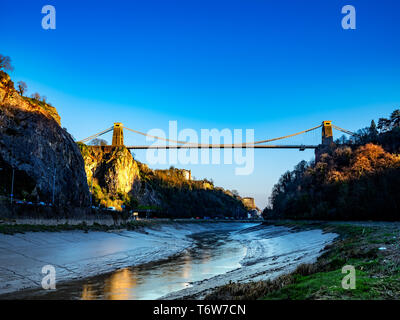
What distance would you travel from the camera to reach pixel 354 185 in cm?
5116

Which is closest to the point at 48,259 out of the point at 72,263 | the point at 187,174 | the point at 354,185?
the point at 72,263

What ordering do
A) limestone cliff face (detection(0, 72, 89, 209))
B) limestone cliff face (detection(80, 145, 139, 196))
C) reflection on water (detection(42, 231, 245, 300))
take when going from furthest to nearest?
limestone cliff face (detection(80, 145, 139, 196))
limestone cliff face (detection(0, 72, 89, 209))
reflection on water (detection(42, 231, 245, 300))

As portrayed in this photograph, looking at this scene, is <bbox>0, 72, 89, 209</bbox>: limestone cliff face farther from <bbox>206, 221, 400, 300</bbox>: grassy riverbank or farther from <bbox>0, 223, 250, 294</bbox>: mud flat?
<bbox>206, 221, 400, 300</bbox>: grassy riverbank

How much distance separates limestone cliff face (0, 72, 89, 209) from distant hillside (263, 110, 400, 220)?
1540 inches

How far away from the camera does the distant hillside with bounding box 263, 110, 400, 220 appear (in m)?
43.9

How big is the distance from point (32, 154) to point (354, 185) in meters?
49.4

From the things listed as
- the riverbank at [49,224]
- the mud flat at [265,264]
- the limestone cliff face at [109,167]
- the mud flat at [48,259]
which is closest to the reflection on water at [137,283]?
the mud flat at [265,264]

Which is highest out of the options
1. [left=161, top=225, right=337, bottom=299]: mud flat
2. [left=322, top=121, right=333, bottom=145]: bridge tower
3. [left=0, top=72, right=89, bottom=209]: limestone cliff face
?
[left=322, top=121, right=333, bottom=145]: bridge tower

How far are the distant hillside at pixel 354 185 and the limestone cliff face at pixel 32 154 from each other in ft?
128

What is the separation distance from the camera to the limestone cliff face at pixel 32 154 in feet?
143

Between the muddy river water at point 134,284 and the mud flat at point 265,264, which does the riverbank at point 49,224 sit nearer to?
the muddy river water at point 134,284

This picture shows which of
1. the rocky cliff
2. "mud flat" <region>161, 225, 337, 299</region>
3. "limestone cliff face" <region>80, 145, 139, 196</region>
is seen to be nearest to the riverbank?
"mud flat" <region>161, 225, 337, 299</region>

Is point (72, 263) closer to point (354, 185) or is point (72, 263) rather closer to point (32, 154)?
point (32, 154)

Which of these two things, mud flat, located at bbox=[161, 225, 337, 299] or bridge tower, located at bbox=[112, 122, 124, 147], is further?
bridge tower, located at bbox=[112, 122, 124, 147]
